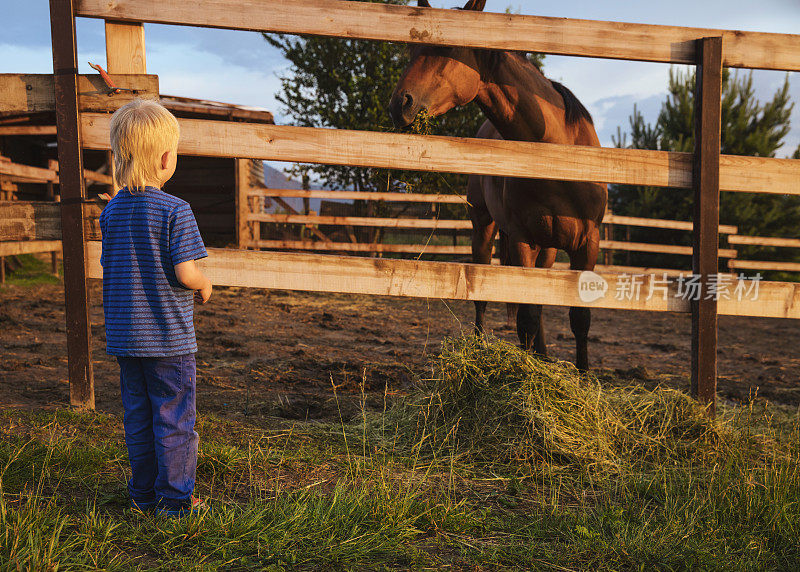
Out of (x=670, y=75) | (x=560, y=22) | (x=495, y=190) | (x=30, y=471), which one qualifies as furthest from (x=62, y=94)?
(x=670, y=75)

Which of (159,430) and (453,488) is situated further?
(453,488)

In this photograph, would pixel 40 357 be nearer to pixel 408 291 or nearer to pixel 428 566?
pixel 408 291

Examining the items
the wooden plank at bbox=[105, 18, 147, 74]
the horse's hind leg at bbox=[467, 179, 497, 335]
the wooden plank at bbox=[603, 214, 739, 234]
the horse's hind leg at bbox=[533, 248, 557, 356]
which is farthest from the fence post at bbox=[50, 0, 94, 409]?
the wooden plank at bbox=[603, 214, 739, 234]

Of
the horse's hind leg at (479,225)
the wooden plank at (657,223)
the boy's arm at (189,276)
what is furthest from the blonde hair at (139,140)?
the wooden plank at (657,223)

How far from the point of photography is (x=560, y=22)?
10.2 feet

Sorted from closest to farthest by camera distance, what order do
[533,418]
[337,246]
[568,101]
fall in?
[533,418]
[568,101]
[337,246]

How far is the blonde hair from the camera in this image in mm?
1810

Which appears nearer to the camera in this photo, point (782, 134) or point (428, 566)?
point (428, 566)

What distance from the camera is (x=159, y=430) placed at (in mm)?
1852

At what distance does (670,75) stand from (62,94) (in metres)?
16.6

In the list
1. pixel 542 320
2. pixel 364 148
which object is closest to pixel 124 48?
pixel 364 148

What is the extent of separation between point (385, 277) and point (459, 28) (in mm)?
1394

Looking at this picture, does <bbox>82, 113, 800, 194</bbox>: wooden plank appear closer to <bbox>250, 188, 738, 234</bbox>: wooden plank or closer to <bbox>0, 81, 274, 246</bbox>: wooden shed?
<bbox>250, 188, 738, 234</bbox>: wooden plank

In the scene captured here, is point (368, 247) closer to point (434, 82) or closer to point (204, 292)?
point (434, 82)
